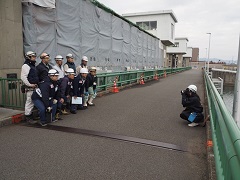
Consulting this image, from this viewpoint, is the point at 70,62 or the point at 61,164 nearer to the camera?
the point at 61,164

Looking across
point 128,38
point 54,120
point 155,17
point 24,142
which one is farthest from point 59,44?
point 155,17

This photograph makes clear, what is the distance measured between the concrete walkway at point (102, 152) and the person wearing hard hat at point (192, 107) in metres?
0.25

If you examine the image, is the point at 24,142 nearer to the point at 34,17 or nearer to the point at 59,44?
the point at 34,17

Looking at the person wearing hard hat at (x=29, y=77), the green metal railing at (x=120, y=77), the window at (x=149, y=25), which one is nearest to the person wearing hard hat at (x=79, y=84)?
the person wearing hard hat at (x=29, y=77)

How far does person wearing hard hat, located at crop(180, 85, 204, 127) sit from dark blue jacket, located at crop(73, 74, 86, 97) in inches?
134

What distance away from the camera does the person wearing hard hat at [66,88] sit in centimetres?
639

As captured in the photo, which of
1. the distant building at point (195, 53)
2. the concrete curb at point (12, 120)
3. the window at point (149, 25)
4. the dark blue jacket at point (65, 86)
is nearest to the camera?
the concrete curb at point (12, 120)

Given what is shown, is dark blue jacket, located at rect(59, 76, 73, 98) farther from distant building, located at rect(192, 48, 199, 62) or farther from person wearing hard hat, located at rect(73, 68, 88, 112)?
distant building, located at rect(192, 48, 199, 62)

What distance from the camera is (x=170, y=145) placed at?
14.6 ft

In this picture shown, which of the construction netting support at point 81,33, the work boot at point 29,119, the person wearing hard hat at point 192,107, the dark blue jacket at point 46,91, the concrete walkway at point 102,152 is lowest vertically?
the concrete walkway at point 102,152

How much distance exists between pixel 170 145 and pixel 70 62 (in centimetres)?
452

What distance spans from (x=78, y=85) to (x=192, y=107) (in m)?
3.70

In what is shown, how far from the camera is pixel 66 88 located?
259 inches

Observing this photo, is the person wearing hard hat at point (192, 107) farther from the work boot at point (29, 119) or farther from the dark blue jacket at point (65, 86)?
the work boot at point (29, 119)
